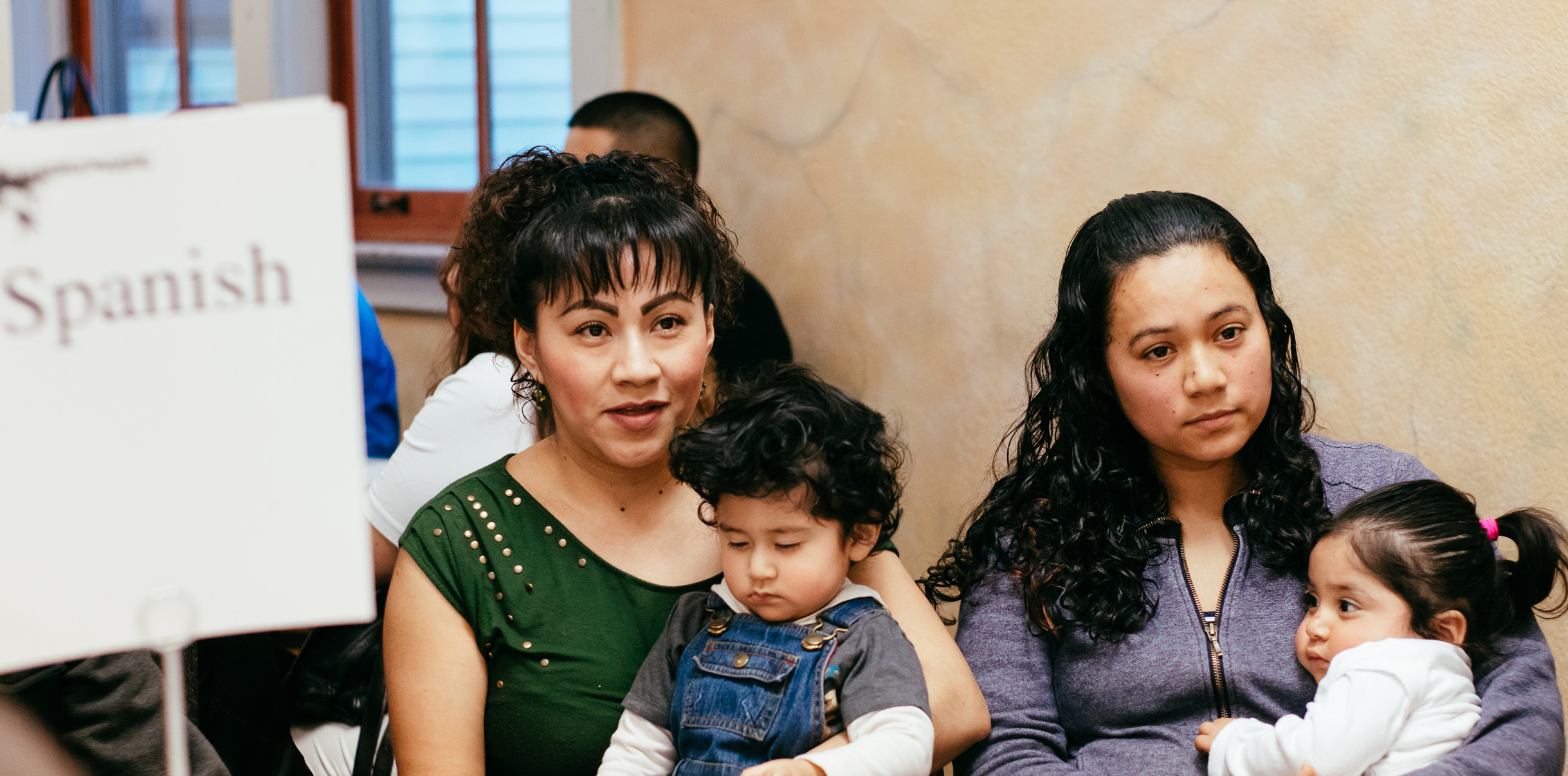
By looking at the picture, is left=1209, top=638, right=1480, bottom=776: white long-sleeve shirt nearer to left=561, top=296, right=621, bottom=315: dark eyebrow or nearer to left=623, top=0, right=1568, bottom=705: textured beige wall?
left=623, top=0, right=1568, bottom=705: textured beige wall

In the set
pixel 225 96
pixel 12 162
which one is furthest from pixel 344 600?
pixel 225 96

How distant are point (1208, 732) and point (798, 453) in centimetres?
62

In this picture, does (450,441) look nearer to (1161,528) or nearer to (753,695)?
(753,695)

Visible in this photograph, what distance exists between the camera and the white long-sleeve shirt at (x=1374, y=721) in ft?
4.48

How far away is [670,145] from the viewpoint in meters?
2.99

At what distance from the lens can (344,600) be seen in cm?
93

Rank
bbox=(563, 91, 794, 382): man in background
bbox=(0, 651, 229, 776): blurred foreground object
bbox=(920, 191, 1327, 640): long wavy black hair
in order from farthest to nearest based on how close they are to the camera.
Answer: bbox=(563, 91, 794, 382): man in background < bbox=(920, 191, 1327, 640): long wavy black hair < bbox=(0, 651, 229, 776): blurred foreground object

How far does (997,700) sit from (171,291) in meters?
1.13

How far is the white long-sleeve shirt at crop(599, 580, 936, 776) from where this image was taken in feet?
4.32

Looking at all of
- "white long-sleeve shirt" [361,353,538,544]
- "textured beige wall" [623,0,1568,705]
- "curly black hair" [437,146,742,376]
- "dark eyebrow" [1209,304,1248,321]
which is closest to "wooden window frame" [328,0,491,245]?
"textured beige wall" [623,0,1568,705]

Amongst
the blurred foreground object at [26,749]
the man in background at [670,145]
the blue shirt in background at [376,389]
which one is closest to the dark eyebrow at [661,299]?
the blurred foreground object at [26,749]

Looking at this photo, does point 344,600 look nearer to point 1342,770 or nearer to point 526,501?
point 526,501

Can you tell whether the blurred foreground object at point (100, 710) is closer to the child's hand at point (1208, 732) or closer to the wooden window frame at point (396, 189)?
the child's hand at point (1208, 732)

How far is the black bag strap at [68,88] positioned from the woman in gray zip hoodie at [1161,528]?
13.0ft
